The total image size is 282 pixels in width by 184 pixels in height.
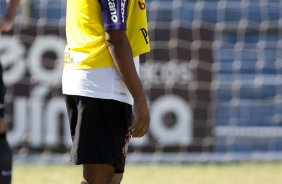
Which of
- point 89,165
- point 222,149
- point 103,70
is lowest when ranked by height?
point 222,149

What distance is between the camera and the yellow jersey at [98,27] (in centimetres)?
323

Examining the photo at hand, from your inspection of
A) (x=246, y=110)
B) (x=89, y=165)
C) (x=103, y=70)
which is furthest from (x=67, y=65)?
(x=246, y=110)

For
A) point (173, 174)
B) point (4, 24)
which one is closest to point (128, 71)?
point (4, 24)

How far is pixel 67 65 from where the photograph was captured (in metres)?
3.46

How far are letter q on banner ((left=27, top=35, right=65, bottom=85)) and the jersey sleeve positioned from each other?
455 centimetres

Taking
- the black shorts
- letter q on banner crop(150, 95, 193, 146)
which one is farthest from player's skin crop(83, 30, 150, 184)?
letter q on banner crop(150, 95, 193, 146)

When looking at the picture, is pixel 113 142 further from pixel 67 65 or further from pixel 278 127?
pixel 278 127

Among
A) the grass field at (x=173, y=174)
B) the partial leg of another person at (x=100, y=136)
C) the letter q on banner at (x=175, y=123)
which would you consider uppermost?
the partial leg of another person at (x=100, y=136)

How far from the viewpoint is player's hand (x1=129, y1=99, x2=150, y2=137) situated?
3.24 metres

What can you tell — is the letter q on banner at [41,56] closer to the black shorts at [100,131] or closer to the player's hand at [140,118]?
the black shorts at [100,131]

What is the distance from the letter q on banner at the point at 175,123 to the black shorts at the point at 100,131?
14.4ft

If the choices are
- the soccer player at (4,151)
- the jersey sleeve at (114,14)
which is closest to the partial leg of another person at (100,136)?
the jersey sleeve at (114,14)

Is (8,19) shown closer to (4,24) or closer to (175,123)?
(4,24)

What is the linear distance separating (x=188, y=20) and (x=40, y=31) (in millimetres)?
2205
